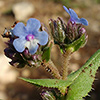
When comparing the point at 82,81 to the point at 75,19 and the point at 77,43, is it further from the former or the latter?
the point at 75,19

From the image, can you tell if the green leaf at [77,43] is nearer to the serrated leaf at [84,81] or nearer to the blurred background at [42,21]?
the serrated leaf at [84,81]

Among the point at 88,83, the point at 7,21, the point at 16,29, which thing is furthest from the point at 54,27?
the point at 7,21

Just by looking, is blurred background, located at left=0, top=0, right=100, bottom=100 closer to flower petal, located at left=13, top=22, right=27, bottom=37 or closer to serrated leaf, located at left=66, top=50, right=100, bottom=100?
serrated leaf, located at left=66, top=50, right=100, bottom=100

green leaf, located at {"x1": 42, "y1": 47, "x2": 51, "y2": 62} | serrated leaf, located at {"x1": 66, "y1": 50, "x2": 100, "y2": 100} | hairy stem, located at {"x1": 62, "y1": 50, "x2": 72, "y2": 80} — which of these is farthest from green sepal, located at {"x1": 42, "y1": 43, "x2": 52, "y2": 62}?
serrated leaf, located at {"x1": 66, "y1": 50, "x2": 100, "y2": 100}

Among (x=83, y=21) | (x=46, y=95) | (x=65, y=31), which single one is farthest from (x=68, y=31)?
(x=46, y=95)

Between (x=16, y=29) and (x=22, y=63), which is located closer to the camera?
(x=16, y=29)

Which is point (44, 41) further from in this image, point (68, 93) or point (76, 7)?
point (76, 7)
